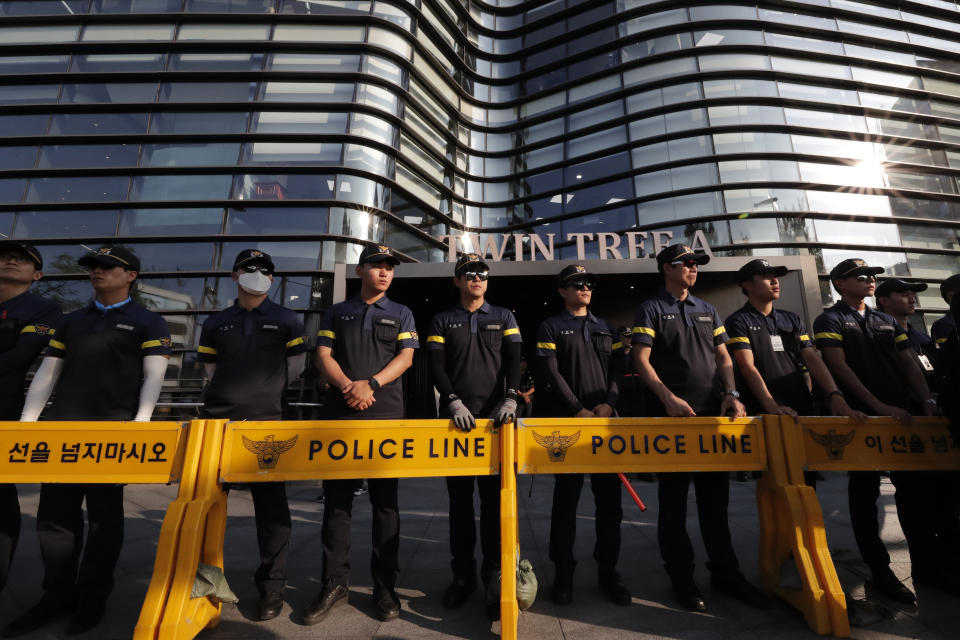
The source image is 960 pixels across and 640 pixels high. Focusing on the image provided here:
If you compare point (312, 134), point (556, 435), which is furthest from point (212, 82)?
point (556, 435)

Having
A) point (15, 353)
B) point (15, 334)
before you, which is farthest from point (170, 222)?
point (15, 353)

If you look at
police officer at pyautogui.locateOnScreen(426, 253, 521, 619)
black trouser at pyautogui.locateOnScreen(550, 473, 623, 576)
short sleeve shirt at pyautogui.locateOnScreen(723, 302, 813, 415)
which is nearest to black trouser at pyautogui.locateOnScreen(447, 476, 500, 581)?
police officer at pyautogui.locateOnScreen(426, 253, 521, 619)

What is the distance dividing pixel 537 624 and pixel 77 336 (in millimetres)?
3497

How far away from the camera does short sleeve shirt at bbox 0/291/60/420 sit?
286cm

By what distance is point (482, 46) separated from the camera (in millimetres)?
20266

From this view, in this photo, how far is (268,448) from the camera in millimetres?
2445

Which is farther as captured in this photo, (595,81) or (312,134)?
(595,81)

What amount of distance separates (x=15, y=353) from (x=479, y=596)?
3677 mm

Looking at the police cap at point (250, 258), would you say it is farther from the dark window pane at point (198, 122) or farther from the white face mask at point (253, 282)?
the dark window pane at point (198, 122)

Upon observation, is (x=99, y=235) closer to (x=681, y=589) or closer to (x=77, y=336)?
(x=77, y=336)

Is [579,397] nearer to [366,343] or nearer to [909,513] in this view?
[366,343]

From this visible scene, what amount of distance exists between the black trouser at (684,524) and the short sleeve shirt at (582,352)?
714 millimetres

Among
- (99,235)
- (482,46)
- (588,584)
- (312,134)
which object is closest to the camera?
(588,584)

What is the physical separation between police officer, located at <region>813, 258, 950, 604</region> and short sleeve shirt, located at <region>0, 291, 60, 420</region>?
18.9 ft
